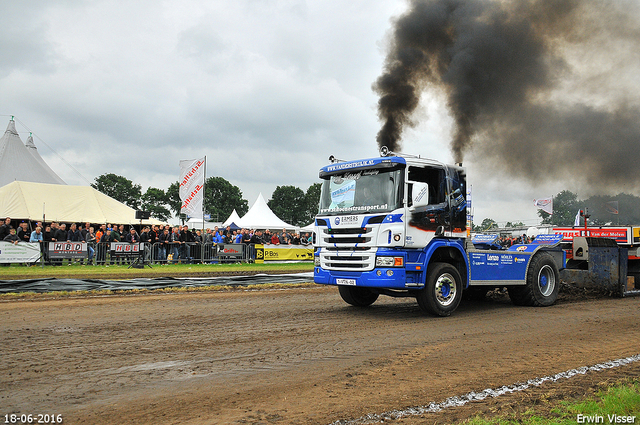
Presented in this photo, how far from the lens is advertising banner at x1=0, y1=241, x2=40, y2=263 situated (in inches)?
725

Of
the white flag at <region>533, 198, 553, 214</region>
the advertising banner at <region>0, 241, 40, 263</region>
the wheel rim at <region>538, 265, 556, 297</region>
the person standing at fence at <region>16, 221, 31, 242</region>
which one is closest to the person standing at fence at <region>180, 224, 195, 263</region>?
the advertising banner at <region>0, 241, 40, 263</region>

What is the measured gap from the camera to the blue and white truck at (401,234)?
8.38m

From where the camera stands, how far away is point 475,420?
148 inches

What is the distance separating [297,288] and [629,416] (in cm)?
1101

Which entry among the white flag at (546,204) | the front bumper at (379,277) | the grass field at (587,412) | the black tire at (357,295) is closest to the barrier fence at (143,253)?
the black tire at (357,295)

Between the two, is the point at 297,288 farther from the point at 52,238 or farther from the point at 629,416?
the point at 52,238

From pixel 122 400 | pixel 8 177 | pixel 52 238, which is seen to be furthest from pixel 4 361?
pixel 8 177

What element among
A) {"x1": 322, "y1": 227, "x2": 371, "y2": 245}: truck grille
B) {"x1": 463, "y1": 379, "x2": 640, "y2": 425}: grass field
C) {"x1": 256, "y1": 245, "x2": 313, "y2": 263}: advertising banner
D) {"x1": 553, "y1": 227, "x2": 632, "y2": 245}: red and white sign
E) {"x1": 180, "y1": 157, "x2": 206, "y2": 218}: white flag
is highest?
{"x1": 180, "y1": 157, "x2": 206, "y2": 218}: white flag

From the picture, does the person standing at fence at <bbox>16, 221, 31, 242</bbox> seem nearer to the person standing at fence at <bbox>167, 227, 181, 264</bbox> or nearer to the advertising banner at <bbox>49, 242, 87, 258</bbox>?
the advertising banner at <bbox>49, 242, 87, 258</bbox>

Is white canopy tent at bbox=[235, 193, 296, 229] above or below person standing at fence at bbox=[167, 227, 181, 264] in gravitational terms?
above

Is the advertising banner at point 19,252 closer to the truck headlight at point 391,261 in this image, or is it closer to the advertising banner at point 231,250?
the advertising banner at point 231,250

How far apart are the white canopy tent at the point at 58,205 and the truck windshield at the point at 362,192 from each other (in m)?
22.3

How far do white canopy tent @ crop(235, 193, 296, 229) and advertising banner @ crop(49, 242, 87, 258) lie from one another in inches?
883

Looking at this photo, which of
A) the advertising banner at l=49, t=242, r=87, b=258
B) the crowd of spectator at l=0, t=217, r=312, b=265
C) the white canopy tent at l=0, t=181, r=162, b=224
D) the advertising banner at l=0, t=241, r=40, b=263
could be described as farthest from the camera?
the white canopy tent at l=0, t=181, r=162, b=224
